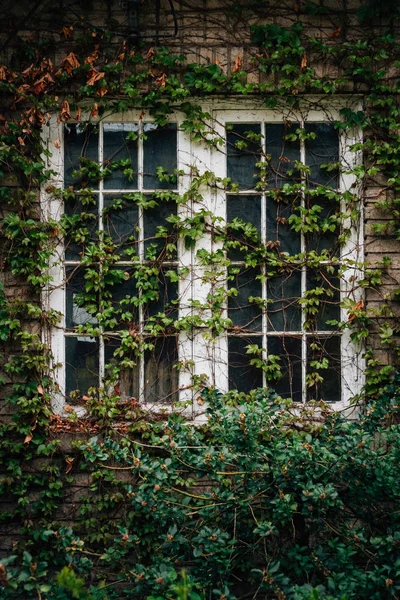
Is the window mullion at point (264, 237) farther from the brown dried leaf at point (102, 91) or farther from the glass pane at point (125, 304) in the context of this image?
the brown dried leaf at point (102, 91)

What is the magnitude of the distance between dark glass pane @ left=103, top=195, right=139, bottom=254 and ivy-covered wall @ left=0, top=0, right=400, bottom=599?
0.40 feet

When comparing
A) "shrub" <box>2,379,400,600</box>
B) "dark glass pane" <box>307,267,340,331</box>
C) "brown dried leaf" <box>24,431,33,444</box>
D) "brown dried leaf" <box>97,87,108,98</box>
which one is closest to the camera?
"shrub" <box>2,379,400,600</box>

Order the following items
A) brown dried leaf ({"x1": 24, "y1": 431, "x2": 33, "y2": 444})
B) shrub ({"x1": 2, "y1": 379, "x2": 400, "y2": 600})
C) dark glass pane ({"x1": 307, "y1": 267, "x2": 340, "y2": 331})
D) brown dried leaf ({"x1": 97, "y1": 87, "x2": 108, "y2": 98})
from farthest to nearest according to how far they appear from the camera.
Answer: dark glass pane ({"x1": 307, "y1": 267, "x2": 340, "y2": 331}) → brown dried leaf ({"x1": 97, "y1": 87, "x2": 108, "y2": 98}) → brown dried leaf ({"x1": 24, "y1": 431, "x2": 33, "y2": 444}) → shrub ({"x1": 2, "y1": 379, "x2": 400, "y2": 600})

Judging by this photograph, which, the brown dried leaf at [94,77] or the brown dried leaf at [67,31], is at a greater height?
the brown dried leaf at [67,31]

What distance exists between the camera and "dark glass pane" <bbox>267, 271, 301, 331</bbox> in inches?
160

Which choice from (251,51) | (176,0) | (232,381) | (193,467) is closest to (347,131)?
(251,51)

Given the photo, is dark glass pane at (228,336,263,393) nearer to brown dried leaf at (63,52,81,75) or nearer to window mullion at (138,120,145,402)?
window mullion at (138,120,145,402)

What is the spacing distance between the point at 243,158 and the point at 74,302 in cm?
160

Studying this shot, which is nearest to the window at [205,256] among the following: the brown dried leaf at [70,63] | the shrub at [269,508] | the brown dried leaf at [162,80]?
the brown dried leaf at [162,80]

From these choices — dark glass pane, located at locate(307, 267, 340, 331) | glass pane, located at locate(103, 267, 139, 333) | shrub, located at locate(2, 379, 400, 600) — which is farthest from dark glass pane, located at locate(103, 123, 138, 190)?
shrub, located at locate(2, 379, 400, 600)

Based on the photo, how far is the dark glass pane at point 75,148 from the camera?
162 inches

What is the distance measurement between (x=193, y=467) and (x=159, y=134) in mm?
2345

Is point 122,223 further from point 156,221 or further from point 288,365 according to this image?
point 288,365

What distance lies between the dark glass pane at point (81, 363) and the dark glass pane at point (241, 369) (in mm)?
958
